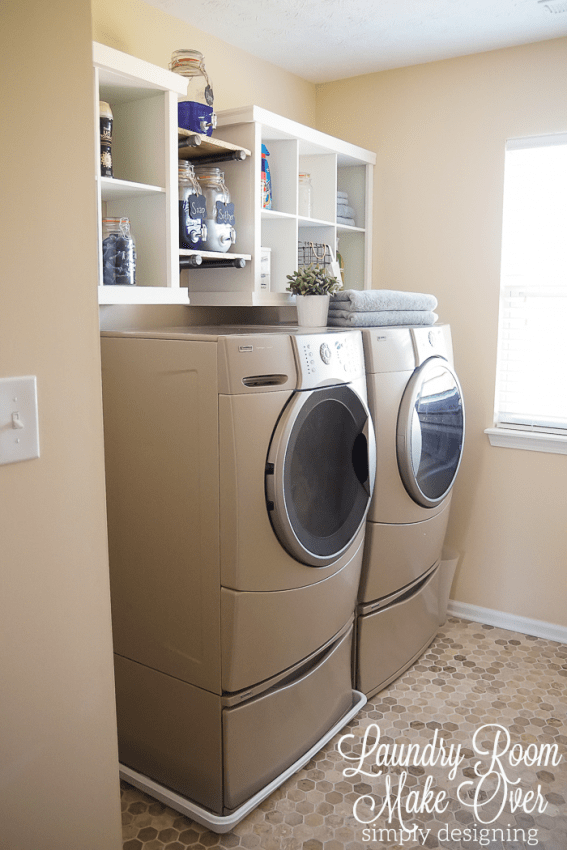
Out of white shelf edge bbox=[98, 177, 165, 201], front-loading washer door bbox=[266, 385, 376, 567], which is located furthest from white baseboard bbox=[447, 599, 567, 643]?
white shelf edge bbox=[98, 177, 165, 201]

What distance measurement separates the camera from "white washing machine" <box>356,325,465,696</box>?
2.29 metres

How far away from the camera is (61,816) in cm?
114

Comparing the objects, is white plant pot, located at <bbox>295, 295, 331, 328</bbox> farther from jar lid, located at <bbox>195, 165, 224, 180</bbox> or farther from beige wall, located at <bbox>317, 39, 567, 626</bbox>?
beige wall, located at <bbox>317, 39, 567, 626</bbox>

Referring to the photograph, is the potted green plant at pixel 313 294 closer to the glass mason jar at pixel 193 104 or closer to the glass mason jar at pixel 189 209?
the glass mason jar at pixel 189 209

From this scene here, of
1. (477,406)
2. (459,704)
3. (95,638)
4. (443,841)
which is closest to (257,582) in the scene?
(95,638)

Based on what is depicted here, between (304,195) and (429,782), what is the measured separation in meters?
2.15

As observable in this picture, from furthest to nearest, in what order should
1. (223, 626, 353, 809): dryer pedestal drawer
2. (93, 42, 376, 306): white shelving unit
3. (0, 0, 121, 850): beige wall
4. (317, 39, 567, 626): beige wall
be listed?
(317, 39, 567, 626): beige wall → (93, 42, 376, 306): white shelving unit → (223, 626, 353, 809): dryer pedestal drawer → (0, 0, 121, 850): beige wall

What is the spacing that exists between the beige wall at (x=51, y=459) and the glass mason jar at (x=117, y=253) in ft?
3.02

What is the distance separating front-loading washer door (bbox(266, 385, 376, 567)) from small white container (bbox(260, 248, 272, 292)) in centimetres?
78

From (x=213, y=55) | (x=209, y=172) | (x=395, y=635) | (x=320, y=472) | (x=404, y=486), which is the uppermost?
(x=213, y=55)

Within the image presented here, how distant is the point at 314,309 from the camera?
2373 millimetres

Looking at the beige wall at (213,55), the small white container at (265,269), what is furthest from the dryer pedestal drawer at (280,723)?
the beige wall at (213,55)

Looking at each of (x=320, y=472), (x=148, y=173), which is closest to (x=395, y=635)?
(x=320, y=472)

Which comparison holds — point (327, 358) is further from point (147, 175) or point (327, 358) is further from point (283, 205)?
point (283, 205)
